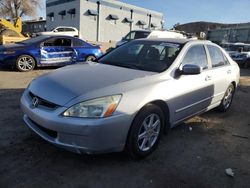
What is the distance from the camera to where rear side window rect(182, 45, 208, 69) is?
4176 millimetres

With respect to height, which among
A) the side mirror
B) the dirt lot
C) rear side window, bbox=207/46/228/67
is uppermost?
rear side window, bbox=207/46/228/67

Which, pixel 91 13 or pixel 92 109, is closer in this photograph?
→ pixel 92 109

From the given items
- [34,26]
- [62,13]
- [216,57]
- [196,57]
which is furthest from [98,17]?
[196,57]

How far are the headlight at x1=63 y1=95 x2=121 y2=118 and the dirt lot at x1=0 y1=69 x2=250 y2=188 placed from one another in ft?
2.38

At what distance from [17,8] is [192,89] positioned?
4601 cm

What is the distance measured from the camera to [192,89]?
13.4 feet

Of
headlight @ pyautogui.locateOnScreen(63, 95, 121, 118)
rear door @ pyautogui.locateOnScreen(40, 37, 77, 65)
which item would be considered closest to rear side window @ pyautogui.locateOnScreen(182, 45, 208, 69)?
headlight @ pyautogui.locateOnScreen(63, 95, 121, 118)

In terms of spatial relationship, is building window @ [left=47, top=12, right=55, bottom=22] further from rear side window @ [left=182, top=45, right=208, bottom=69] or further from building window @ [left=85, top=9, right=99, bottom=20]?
rear side window @ [left=182, top=45, right=208, bottom=69]

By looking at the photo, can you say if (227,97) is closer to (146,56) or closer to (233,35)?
(146,56)

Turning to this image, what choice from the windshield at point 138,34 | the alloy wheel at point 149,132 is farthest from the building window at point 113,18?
the alloy wheel at point 149,132

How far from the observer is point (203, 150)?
12.8 feet

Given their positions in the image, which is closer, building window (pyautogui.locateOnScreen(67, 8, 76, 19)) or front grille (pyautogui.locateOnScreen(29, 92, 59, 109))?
front grille (pyautogui.locateOnScreen(29, 92, 59, 109))

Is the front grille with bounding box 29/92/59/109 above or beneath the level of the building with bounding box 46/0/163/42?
beneath

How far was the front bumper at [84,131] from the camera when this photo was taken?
283 centimetres
